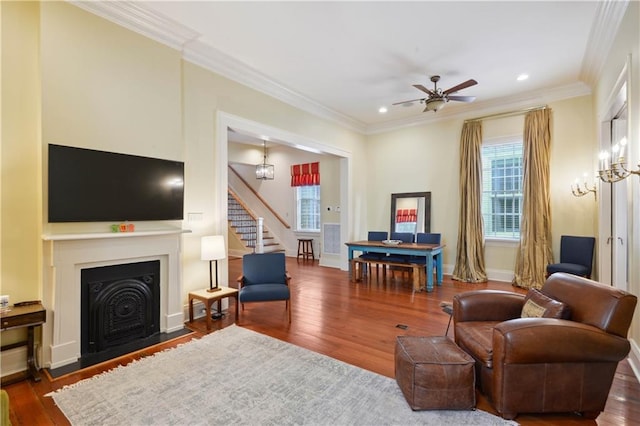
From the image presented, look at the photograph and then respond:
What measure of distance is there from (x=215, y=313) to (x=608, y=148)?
5954mm

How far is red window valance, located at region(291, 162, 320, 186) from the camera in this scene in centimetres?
842

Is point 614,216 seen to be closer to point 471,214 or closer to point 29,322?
point 471,214

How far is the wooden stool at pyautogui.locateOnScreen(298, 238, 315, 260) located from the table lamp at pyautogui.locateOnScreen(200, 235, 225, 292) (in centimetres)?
484

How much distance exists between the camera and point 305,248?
9.00 m

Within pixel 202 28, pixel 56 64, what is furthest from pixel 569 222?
pixel 56 64

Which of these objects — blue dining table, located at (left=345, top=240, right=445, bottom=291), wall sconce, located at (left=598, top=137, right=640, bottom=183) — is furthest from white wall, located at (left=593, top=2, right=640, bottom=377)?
blue dining table, located at (left=345, top=240, right=445, bottom=291)

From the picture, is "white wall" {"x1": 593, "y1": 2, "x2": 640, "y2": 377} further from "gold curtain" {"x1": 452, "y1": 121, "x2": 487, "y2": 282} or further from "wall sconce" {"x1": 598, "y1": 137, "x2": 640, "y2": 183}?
"gold curtain" {"x1": 452, "y1": 121, "x2": 487, "y2": 282}

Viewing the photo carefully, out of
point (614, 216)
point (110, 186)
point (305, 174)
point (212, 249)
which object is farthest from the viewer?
point (305, 174)

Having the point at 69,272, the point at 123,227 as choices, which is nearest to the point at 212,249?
the point at 123,227

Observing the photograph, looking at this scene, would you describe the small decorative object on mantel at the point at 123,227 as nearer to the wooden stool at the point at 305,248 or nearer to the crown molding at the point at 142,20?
the crown molding at the point at 142,20

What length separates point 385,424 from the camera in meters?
1.97

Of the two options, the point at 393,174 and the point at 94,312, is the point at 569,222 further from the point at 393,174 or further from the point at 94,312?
the point at 94,312

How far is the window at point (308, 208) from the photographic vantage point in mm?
9031

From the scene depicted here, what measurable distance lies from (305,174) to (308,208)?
3.61 ft
